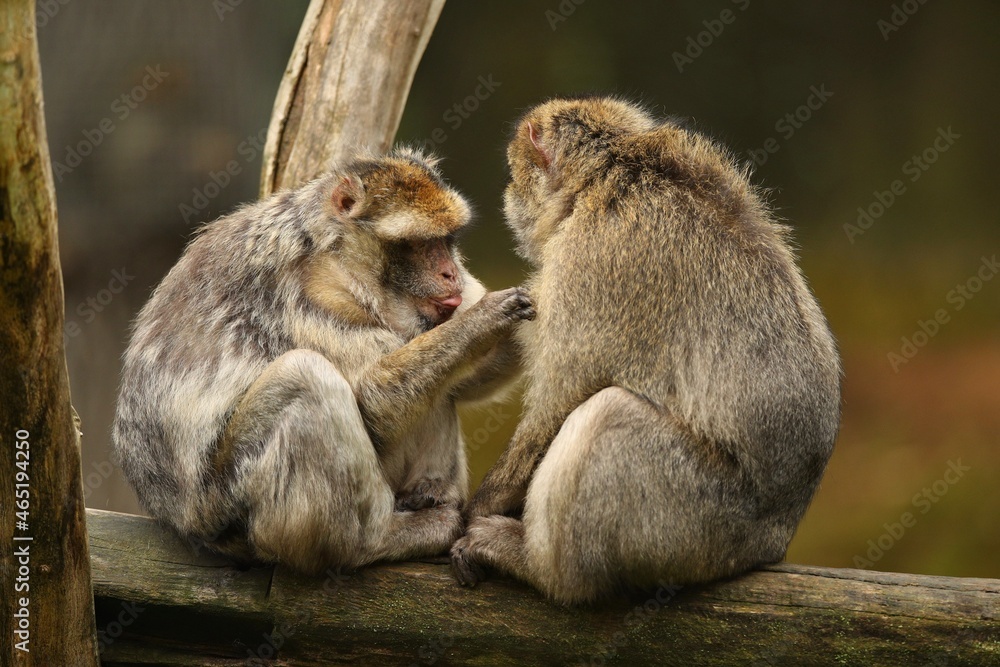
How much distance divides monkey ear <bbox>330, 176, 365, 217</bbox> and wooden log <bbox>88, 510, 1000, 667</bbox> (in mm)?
2257

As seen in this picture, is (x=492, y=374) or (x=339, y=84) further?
(x=339, y=84)

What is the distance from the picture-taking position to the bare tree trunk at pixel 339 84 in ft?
26.4

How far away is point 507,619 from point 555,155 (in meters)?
2.92

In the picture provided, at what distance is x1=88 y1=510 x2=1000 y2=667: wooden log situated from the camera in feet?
17.9

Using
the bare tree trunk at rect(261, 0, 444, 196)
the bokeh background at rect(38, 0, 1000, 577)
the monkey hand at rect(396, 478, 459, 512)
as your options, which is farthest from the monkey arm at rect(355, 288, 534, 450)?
the bokeh background at rect(38, 0, 1000, 577)

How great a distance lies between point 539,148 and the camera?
251 inches

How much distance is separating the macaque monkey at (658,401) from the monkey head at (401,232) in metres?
0.68

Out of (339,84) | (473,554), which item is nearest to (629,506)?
(473,554)

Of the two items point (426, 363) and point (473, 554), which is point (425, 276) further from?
point (473, 554)

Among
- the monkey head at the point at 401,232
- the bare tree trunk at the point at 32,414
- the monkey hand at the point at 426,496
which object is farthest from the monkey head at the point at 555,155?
the bare tree trunk at the point at 32,414

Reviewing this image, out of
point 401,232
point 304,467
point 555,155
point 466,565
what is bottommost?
point 466,565

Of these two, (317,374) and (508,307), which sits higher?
(508,307)

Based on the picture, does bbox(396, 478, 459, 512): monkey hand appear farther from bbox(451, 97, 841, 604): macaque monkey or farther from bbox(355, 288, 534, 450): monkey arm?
bbox(355, 288, 534, 450): monkey arm

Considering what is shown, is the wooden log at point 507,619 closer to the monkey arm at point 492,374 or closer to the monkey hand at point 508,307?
the monkey arm at point 492,374
